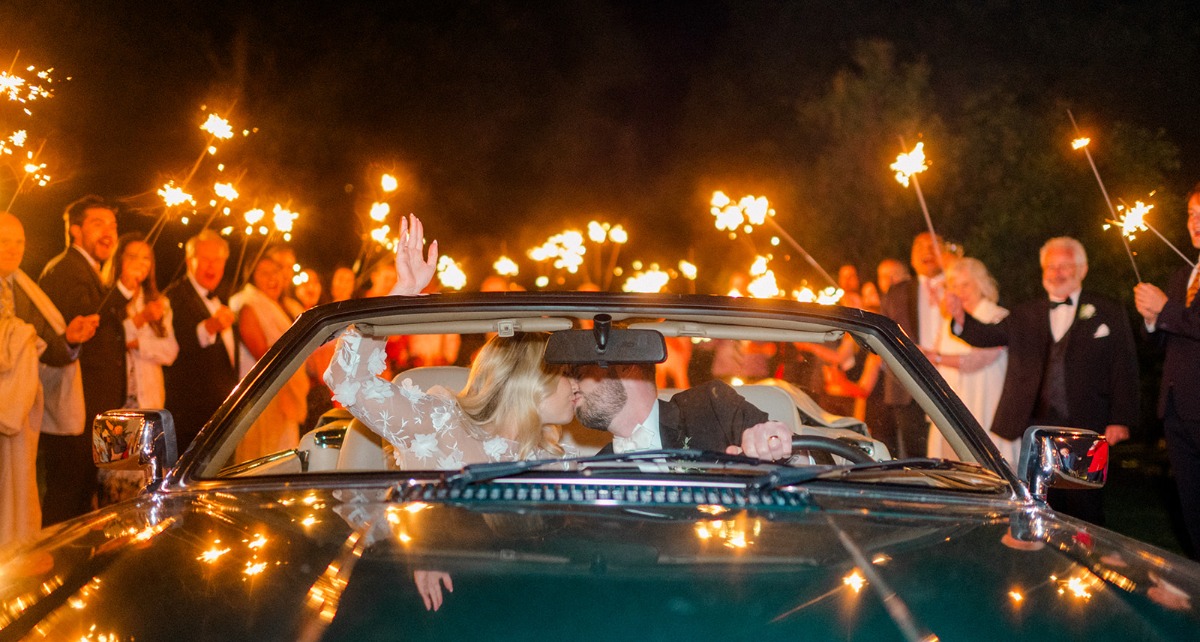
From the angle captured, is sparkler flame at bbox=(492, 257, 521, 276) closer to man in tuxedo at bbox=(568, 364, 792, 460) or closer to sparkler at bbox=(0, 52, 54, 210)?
sparkler at bbox=(0, 52, 54, 210)

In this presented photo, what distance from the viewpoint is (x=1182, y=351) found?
22.1ft

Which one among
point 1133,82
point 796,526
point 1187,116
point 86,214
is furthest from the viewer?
point 1133,82

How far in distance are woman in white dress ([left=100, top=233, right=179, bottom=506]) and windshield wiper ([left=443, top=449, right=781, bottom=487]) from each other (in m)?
6.13

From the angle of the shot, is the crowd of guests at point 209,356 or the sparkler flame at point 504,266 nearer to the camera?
the crowd of guests at point 209,356

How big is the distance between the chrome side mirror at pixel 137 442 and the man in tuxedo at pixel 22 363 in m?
4.65

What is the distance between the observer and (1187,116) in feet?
58.9

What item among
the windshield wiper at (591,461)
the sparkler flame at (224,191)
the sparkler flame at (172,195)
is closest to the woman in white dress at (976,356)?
the windshield wiper at (591,461)

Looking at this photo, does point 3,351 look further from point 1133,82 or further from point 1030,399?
point 1133,82

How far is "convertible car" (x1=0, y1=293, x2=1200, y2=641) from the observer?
6.01 feet

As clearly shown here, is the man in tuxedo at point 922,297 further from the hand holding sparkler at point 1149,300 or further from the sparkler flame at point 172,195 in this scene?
the sparkler flame at point 172,195

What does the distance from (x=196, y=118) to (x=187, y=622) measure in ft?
41.1

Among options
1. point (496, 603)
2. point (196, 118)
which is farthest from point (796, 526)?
point (196, 118)

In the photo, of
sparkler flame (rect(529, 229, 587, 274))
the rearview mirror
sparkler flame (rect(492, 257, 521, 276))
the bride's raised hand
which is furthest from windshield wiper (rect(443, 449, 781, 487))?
sparkler flame (rect(529, 229, 587, 274))

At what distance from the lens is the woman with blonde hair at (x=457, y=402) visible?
3.59 meters
